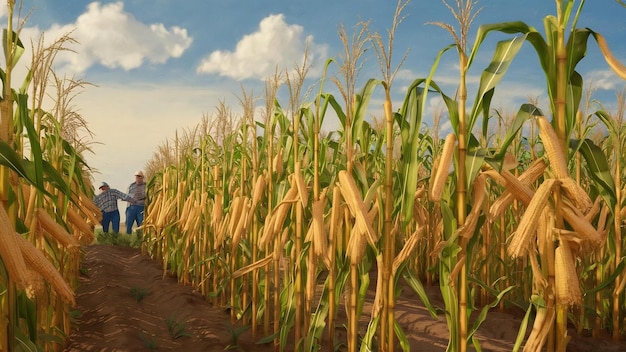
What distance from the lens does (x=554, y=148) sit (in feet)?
7.52

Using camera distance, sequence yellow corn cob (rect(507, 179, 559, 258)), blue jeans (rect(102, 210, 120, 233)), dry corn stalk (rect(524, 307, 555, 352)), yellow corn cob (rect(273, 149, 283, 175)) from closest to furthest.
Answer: yellow corn cob (rect(507, 179, 559, 258))
dry corn stalk (rect(524, 307, 555, 352))
yellow corn cob (rect(273, 149, 283, 175))
blue jeans (rect(102, 210, 120, 233))

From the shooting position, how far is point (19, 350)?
2482mm

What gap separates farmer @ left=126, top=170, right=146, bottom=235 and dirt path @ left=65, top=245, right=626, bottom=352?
5.06m

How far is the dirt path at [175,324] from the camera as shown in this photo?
5098mm

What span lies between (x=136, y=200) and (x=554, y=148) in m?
11.7

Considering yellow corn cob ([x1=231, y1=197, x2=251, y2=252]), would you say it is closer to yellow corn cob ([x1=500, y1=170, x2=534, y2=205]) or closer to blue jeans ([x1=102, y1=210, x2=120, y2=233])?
yellow corn cob ([x1=500, y1=170, x2=534, y2=205])

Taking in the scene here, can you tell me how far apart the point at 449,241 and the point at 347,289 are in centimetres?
130

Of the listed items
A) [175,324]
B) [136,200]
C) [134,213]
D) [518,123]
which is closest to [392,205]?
[518,123]

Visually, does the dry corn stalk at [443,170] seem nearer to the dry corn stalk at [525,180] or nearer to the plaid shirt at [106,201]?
the dry corn stalk at [525,180]

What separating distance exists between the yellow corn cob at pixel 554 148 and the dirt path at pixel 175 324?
3.00 m

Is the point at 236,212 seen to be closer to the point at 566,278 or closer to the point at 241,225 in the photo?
the point at 241,225

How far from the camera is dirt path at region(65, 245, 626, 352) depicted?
510 cm

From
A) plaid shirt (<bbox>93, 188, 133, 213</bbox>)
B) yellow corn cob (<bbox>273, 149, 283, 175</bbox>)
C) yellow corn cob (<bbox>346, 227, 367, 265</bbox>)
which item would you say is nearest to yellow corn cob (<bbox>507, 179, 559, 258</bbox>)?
yellow corn cob (<bbox>346, 227, 367, 265</bbox>)

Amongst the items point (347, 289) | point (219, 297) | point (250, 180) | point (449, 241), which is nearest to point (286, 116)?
point (250, 180)
